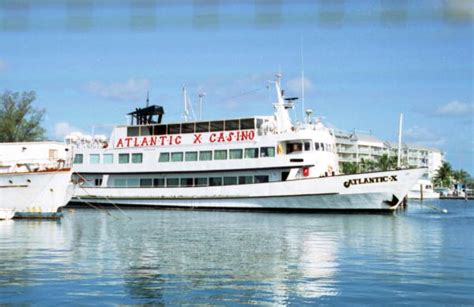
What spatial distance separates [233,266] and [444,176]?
127025 mm

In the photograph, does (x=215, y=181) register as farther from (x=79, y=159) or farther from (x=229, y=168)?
(x=79, y=159)

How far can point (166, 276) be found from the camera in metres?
13.1

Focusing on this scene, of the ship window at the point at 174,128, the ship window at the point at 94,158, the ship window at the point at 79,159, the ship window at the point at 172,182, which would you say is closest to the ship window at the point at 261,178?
the ship window at the point at 172,182

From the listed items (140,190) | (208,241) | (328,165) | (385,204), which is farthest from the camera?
(140,190)

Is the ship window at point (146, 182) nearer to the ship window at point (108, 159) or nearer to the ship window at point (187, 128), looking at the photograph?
the ship window at point (108, 159)

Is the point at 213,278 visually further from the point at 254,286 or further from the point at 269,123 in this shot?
the point at 269,123

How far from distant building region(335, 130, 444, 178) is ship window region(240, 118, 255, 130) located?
50834 millimetres

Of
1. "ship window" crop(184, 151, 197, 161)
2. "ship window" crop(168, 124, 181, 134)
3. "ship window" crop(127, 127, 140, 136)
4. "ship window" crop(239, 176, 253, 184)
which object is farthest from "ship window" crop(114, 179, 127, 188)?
"ship window" crop(239, 176, 253, 184)

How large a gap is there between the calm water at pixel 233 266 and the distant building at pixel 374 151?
6983 cm

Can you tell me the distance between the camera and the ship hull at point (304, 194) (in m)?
36.9

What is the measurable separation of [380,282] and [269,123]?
1134 inches

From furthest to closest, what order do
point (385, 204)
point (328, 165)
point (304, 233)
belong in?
point (328, 165) < point (385, 204) < point (304, 233)

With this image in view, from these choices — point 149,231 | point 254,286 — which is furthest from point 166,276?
point 149,231

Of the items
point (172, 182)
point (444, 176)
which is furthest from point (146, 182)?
point (444, 176)
